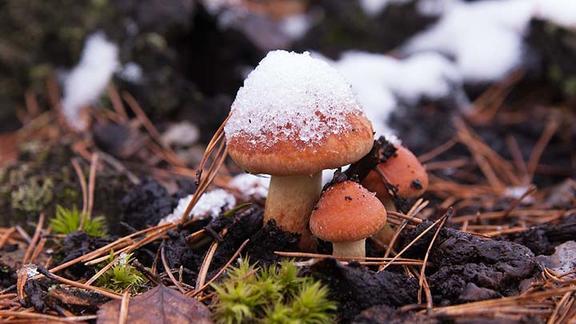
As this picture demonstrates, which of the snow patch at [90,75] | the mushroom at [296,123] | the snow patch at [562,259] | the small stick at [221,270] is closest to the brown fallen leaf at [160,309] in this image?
the small stick at [221,270]

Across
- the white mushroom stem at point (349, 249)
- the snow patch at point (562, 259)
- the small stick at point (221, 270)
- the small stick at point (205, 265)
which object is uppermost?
the white mushroom stem at point (349, 249)

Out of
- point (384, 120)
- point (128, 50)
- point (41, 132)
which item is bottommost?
point (41, 132)

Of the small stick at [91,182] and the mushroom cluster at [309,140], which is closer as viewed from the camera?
the mushroom cluster at [309,140]

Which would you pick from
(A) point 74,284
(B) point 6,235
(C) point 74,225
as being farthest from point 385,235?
(B) point 6,235

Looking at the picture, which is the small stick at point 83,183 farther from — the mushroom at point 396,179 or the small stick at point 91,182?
the mushroom at point 396,179

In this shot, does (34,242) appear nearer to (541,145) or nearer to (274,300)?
(274,300)

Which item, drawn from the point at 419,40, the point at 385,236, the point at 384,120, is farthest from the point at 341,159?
the point at 419,40

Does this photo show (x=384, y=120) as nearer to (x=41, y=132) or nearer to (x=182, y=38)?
(x=182, y=38)
